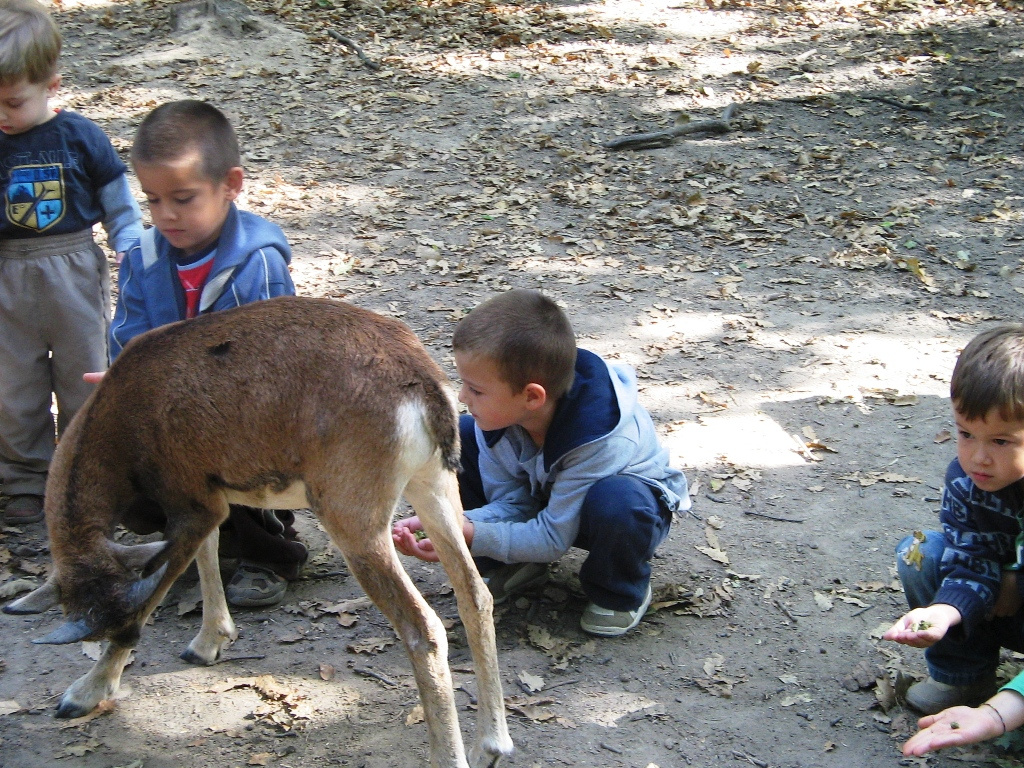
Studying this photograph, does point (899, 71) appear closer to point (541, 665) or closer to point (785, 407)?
point (785, 407)

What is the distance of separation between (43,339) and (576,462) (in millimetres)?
2779

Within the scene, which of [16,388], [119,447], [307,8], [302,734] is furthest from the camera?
[307,8]

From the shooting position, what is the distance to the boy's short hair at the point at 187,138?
389 cm

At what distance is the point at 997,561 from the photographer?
3.42m

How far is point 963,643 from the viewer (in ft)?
11.5

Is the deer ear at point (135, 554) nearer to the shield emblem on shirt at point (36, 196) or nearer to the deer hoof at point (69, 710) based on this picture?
the deer hoof at point (69, 710)

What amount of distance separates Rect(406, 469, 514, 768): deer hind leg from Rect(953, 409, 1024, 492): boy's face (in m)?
1.71

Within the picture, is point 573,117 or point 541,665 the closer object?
point 541,665

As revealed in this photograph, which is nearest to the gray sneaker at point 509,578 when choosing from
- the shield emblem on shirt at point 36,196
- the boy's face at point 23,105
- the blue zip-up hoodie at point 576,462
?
the blue zip-up hoodie at point 576,462

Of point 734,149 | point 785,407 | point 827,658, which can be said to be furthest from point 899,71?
point 827,658

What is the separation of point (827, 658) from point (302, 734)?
2084 millimetres

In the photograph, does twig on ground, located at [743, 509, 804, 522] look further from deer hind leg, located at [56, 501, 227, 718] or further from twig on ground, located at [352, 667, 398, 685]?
deer hind leg, located at [56, 501, 227, 718]

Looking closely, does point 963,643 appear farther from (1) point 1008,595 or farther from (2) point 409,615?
(2) point 409,615

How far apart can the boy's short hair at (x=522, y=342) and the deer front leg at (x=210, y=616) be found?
1.35 meters
